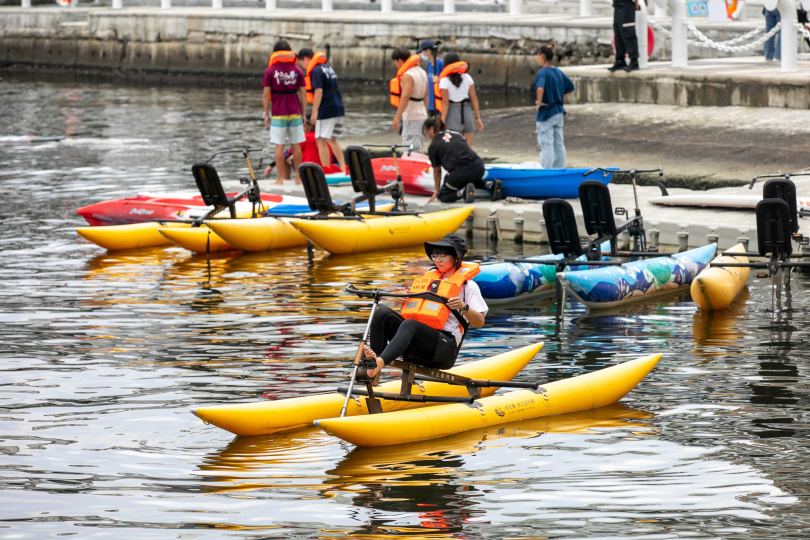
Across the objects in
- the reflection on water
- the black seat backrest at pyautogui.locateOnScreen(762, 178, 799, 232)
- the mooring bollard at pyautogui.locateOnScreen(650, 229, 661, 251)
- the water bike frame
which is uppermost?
the black seat backrest at pyautogui.locateOnScreen(762, 178, 799, 232)

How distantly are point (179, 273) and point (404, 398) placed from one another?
269 inches

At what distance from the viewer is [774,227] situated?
1141 centimetres

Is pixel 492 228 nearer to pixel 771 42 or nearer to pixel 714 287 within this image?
pixel 714 287

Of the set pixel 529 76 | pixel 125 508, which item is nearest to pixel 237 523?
pixel 125 508

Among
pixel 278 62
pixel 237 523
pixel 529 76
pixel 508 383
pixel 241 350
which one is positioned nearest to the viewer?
pixel 237 523

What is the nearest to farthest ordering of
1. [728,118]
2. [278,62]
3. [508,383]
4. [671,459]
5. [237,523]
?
1. [237,523]
2. [671,459]
3. [508,383]
4. [278,62]
5. [728,118]

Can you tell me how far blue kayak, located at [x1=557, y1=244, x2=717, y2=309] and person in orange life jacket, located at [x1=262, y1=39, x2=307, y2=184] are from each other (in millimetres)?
6136

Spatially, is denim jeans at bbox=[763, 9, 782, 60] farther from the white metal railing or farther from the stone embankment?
the stone embankment

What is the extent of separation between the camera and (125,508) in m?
7.39

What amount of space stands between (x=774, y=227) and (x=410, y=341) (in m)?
4.36

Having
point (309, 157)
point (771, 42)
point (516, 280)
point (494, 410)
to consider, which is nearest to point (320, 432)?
point (494, 410)

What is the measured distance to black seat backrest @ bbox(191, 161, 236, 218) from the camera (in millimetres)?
15570

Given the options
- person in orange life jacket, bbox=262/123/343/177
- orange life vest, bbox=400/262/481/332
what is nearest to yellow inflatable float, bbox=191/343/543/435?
orange life vest, bbox=400/262/481/332

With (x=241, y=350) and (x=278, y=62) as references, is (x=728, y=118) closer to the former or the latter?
(x=278, y=62)
